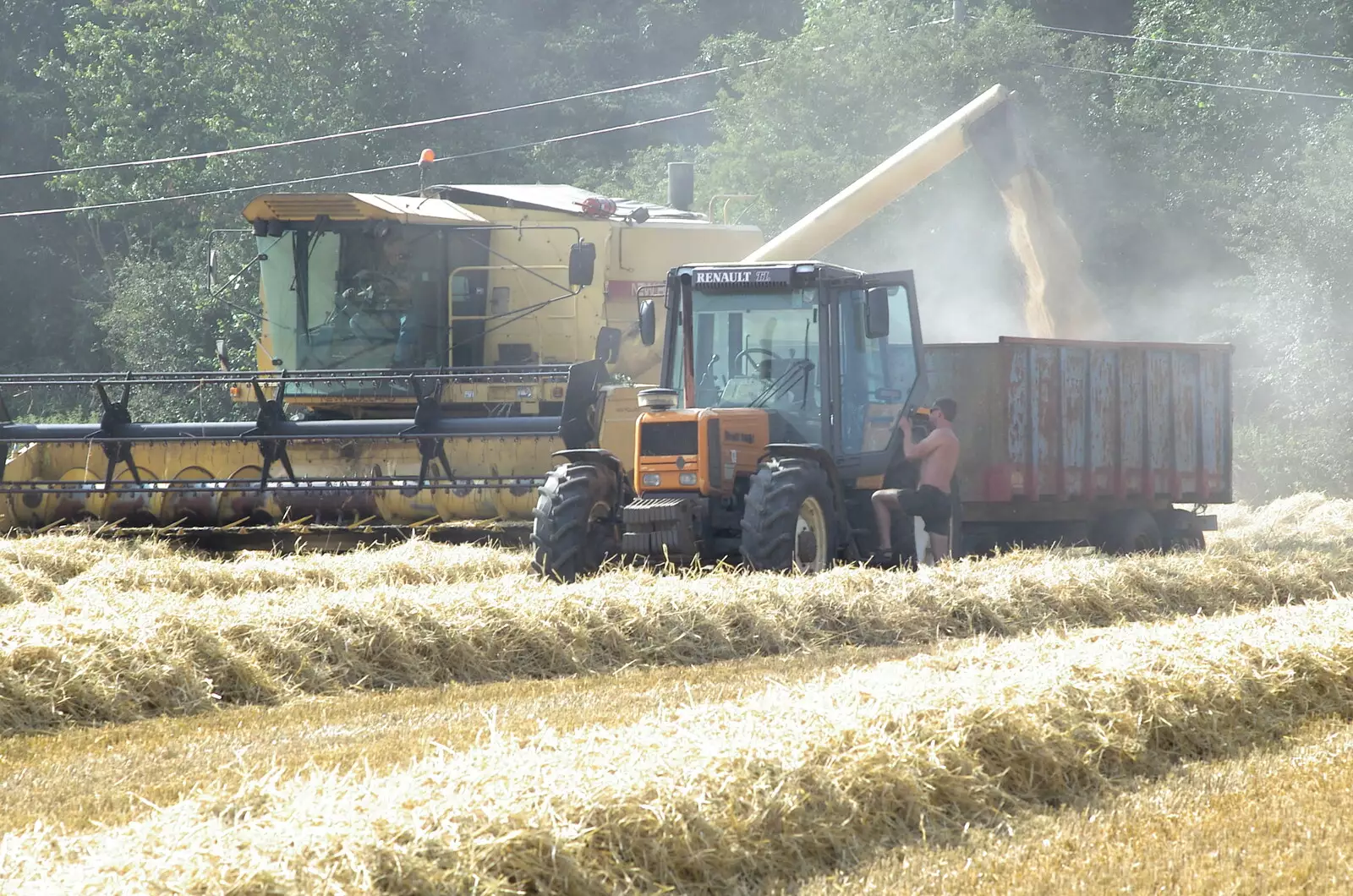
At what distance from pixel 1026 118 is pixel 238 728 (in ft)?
88.9

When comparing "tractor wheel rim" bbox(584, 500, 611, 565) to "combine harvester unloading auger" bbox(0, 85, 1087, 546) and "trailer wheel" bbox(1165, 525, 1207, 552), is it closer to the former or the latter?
"combine harvester unloading auger" bbox(0, 85, 1087, 546)

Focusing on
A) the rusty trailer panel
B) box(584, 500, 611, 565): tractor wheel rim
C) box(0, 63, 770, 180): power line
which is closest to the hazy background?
box(0, 63, 770, 180): power line

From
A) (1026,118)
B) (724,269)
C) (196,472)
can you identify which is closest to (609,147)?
(1026,118)

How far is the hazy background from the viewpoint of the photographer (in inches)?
1079

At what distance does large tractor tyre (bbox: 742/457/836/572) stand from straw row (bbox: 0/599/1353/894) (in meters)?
3.38

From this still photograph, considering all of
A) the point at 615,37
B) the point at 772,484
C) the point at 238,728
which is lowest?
the point at 238,728

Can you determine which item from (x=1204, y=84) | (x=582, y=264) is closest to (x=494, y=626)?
(x=582, y=264)

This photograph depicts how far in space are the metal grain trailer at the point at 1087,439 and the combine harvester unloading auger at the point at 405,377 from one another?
303 cm

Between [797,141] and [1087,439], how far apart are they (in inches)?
709

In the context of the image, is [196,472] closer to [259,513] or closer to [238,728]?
[259,513]

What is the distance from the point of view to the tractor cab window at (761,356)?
11.3 meters

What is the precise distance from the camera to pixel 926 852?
4816 mm

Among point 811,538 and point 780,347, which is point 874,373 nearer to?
point 780,347

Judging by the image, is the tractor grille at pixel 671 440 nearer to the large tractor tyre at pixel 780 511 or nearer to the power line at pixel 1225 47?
the large tractor tyre at pixel 780 511
